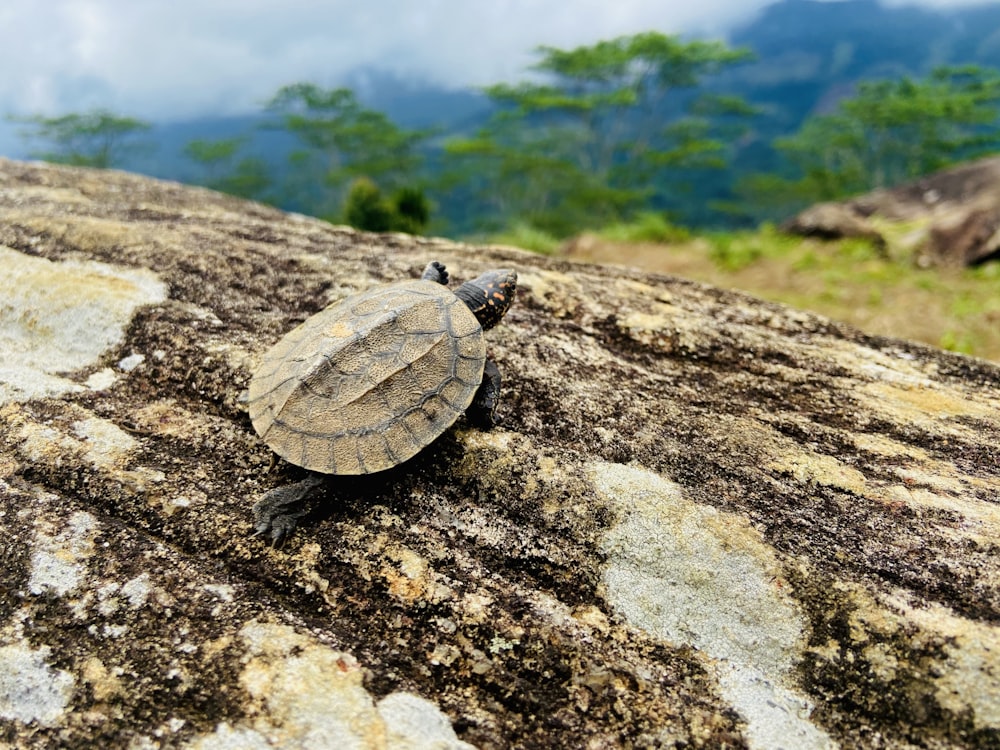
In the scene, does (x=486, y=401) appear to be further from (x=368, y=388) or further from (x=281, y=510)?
(x=281, y=510)

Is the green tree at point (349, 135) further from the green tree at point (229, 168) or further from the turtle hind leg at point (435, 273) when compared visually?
the turtle hind leg at point (435, 273)

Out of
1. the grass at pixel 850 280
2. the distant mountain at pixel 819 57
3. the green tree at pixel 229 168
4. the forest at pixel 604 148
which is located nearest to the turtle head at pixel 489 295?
the grass at pixel 850 280

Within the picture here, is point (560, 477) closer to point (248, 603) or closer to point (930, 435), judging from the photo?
point (248, 603)

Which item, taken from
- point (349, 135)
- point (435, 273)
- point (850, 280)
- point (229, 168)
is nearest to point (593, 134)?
point (349, 135)

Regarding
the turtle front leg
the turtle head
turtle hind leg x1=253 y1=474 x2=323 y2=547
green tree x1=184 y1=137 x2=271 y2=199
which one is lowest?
green tree x1=184 y1=137 x2=271 y2=199

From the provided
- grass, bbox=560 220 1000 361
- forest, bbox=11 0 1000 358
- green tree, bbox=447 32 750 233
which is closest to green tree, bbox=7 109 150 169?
forest, bbox=11 0 1000 358

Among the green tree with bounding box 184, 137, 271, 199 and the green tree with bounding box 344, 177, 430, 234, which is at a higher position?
the green tree with bounding box 344, 177, 430, 234

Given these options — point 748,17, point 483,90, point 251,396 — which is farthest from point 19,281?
point 748,17

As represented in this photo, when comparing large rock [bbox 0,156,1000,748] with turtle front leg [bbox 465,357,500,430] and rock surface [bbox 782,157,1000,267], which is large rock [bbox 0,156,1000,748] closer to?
turtle front leg [bbox 465,357,500,430]
